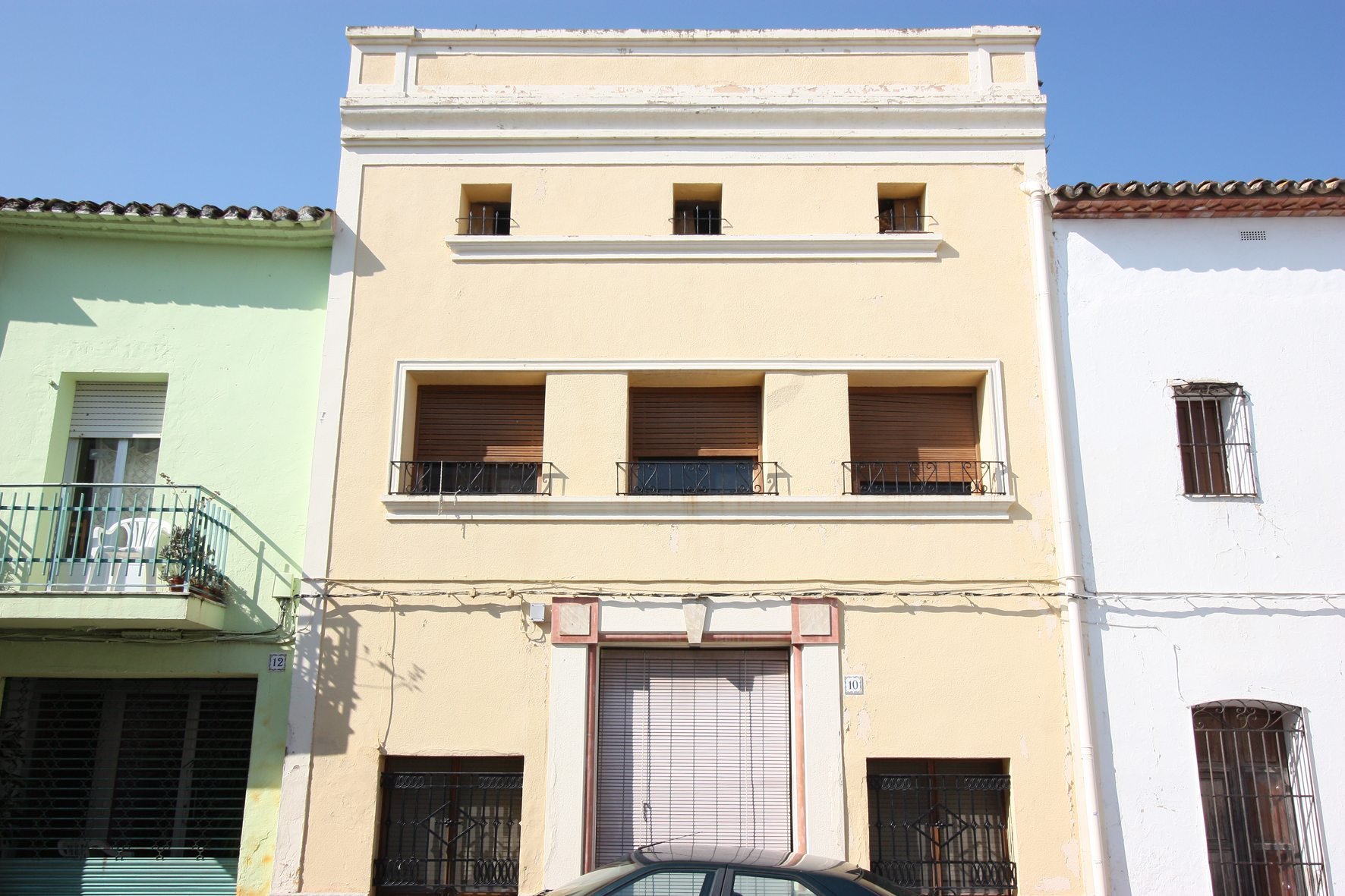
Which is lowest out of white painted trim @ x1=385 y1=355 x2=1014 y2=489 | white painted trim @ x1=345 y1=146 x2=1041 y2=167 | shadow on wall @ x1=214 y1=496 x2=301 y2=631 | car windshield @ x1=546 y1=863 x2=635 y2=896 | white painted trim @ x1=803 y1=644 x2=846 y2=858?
car windshield @ x1=546 y1=863 x2=635 y2=896

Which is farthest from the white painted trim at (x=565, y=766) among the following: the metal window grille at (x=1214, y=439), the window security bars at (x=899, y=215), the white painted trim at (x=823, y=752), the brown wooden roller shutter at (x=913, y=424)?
the metal window grille at (x=1214, y=439)

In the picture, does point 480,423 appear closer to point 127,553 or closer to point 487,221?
point 487,221

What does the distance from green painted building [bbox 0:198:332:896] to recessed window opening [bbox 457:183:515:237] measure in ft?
4.23

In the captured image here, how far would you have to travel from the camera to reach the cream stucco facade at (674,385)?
29.9 ft

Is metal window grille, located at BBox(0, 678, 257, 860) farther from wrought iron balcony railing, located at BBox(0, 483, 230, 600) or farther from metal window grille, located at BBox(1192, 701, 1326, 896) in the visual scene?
metal window grille, located at BBox(1192, 701, 1326, 896)

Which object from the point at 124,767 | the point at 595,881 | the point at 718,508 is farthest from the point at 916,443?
the point at 124,767

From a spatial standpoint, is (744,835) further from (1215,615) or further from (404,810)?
(1215,615)

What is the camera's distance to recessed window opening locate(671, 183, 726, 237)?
10.6 meters

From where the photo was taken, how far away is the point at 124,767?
9.51 m

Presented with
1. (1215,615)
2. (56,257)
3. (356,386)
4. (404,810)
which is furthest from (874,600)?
(56,257)

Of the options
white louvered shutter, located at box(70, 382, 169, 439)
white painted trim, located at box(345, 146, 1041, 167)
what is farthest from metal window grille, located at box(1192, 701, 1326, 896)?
white louvered shutter, located at box(70, 382, 169, 439)

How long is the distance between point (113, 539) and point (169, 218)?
3.01m

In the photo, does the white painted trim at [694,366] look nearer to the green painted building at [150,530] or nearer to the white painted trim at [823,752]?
the green painted building at [150,530]

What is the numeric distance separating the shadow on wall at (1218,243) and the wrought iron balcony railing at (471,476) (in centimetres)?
540
